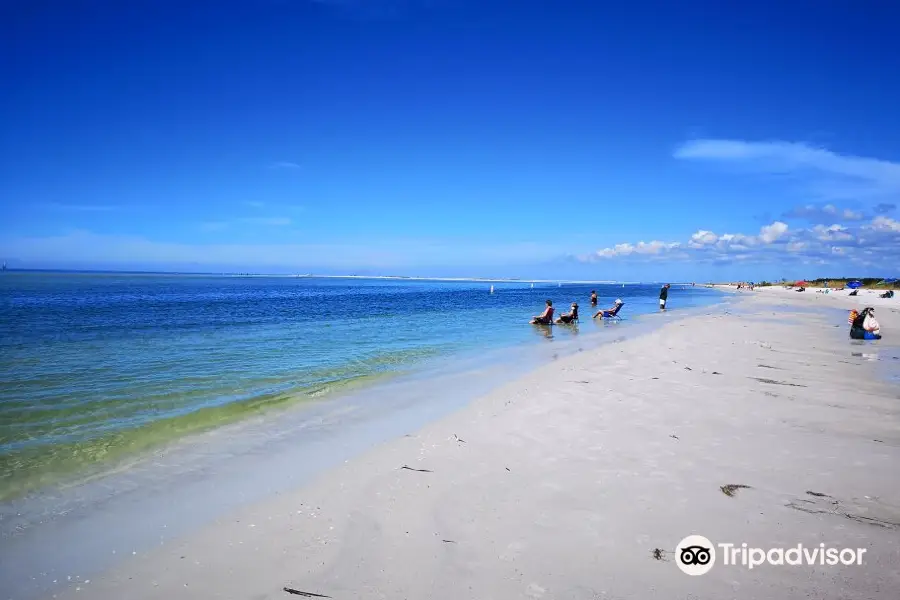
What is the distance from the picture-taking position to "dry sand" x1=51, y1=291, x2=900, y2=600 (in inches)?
149

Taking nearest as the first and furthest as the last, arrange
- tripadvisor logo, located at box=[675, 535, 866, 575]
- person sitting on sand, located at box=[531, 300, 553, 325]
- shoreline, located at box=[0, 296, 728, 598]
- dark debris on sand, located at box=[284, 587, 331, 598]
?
dark debris on sand, located at box=[284, 587, 331, 598] < tripadvisor logo, located at box=[675, 535, 866, 575] < shoreline, located at box=[0, 296, 728, 598] < person sitting on sand, located at box=[531, 300, 553, 325]

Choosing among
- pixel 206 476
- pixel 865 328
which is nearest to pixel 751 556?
pixel 206 476

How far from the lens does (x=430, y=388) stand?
1155 centimetres

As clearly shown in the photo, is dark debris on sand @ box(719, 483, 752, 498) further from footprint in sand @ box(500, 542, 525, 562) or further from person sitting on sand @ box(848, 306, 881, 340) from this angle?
person sitting on sand @ box(848, 306, 881, 340)

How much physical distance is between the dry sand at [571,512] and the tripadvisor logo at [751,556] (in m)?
0.09

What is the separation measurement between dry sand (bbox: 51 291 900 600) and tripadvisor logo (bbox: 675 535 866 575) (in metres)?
0.09

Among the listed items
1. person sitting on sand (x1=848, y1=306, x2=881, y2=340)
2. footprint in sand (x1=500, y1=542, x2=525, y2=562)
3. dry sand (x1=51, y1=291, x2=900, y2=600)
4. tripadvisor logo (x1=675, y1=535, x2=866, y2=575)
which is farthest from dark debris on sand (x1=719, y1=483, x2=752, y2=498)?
person sitting on sand (x1=848, y1=306, x2=881, y2=340)

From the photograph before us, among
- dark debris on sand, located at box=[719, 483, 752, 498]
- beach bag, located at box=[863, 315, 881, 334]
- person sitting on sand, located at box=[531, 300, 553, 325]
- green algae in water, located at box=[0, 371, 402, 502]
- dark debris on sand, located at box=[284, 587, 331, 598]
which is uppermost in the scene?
beach bag, located at box=[863, 315, 881, 334]

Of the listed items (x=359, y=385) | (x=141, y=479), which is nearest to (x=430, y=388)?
(x=359, y=385)

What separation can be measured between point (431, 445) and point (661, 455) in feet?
11.3

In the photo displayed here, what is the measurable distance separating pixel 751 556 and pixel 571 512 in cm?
166

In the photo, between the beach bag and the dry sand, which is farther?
the beach bag

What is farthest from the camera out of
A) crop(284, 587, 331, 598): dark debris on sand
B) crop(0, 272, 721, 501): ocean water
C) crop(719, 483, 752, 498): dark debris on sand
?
crop(0, 272, 721, 501): ocean water

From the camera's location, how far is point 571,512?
4883 mm
